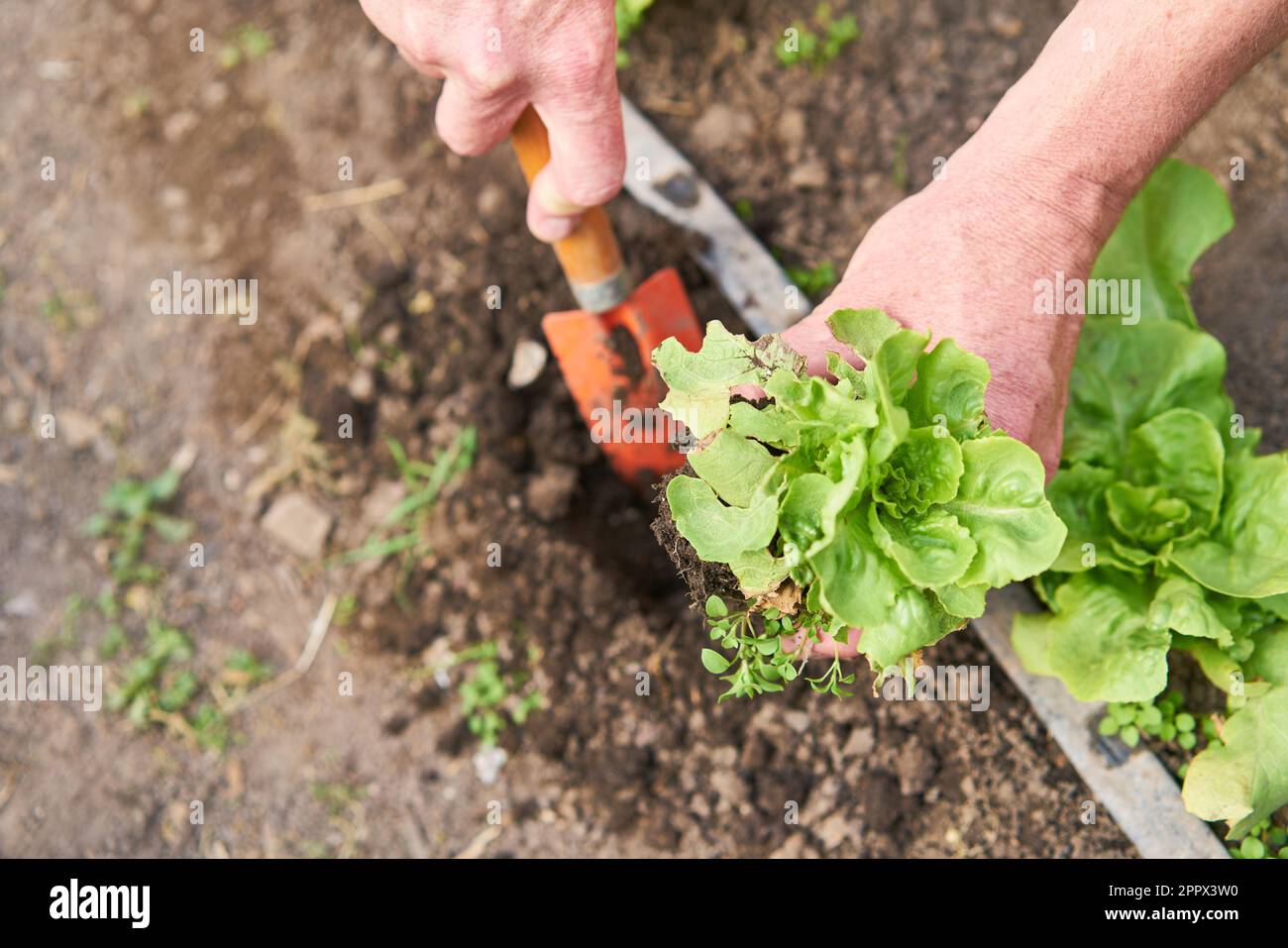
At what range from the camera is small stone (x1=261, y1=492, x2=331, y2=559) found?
8.68ft

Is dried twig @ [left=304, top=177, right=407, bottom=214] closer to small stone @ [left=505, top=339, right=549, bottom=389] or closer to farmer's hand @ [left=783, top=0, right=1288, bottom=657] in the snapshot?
small stone @ [left=505, top=339, right=549, bottom=389]

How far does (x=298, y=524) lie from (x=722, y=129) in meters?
1.64

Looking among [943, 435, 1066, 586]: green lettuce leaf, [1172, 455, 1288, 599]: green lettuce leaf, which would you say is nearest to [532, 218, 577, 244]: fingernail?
[943, 435, 1066, 586]: green lettuce leaf

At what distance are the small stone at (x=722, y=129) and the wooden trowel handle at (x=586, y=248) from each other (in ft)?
2.30

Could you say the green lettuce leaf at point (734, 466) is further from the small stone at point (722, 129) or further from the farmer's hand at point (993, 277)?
the small stone at point (722, 129)

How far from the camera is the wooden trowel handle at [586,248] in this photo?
190cm

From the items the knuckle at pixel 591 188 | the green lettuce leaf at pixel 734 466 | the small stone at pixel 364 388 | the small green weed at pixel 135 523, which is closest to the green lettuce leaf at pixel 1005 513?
the green lettuce leaf at pixel 734 466

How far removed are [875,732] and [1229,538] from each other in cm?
86

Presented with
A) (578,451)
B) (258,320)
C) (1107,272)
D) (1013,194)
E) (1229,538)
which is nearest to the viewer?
(1013,194)

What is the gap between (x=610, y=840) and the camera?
2.32m

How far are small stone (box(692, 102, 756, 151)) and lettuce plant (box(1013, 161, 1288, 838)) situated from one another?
107 cm

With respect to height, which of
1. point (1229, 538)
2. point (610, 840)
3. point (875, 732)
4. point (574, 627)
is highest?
point (1229, 538)
